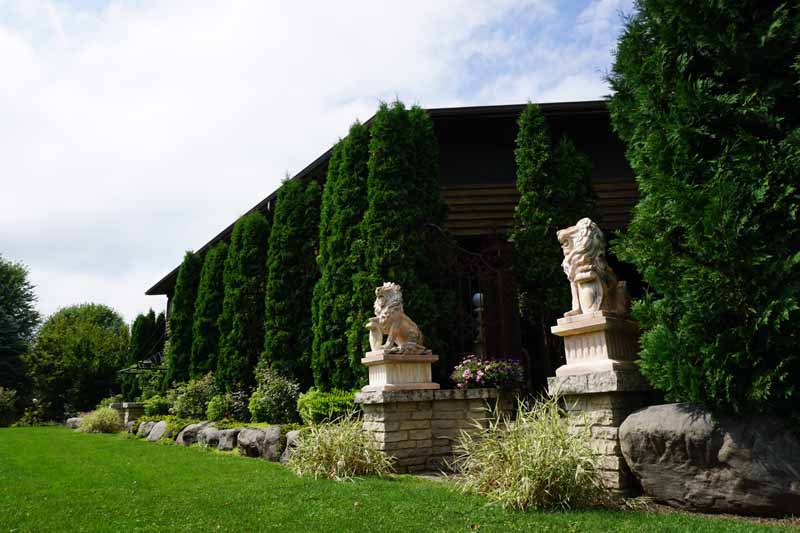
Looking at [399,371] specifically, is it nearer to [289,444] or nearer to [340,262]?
[289,444]

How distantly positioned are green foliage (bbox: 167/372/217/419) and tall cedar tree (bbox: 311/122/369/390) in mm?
5475

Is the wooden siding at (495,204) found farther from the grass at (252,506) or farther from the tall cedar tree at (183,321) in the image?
the tall cedar tree at (183,321)

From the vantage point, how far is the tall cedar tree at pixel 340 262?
1036cm

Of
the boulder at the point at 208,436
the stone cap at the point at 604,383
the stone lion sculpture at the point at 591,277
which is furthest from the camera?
the boulder at the point at 208,436

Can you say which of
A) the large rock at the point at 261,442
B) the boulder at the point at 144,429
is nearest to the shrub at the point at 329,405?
the large rock at the point at 261,442

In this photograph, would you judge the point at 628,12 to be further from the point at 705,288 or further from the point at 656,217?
the point at 705,288

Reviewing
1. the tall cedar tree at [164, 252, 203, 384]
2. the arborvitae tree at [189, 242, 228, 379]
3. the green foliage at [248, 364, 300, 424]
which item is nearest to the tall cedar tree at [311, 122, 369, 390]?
the green foliage at [248, 364, 300, 424]

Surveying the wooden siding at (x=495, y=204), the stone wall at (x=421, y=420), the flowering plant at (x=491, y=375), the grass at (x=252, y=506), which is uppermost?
the wooden siding at (x=495, y=204)

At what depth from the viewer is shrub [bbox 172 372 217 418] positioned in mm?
14820

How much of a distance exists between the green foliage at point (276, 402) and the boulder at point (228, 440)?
3.16ft

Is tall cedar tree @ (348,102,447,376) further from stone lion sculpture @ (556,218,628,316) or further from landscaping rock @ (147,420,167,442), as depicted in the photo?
landscaping rock @ (147,420,167,442)

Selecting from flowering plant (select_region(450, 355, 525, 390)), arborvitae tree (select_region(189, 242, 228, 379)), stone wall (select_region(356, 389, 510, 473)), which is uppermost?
arborvitae tree (select_region(189, 242, 228, 379))

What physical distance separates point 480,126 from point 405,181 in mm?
3979

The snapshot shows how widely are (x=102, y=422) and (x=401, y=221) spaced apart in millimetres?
13350
